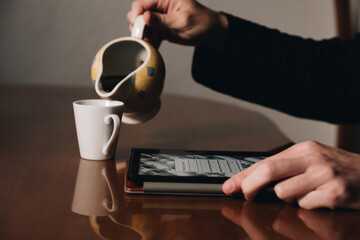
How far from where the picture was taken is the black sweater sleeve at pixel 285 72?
3.56ft

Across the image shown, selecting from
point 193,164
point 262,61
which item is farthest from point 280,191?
point 262,61

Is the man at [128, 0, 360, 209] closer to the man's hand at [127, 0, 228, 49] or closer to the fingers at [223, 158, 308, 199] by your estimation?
the man's hand at [127, 0, 228, 49]

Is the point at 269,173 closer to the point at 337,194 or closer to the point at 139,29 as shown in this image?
the point at 337,194

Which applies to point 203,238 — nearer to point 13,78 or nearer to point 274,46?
point 274,46

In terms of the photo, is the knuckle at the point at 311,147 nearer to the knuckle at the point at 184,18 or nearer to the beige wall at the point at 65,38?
the knuckle at the point at 184,18

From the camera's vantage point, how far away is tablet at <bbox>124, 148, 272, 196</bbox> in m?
0.49

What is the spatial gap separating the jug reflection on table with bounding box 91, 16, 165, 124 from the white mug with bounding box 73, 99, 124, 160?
3 centimetres

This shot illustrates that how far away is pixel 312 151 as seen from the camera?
1.75 feet

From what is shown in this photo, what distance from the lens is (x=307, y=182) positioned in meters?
0.46

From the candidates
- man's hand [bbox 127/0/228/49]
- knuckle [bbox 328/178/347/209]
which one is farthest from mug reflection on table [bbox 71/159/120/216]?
man's hand [bbox 127/0/228/49]

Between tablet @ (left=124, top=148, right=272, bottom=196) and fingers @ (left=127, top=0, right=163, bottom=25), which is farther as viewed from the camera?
fingers @ (left=127, top=0, right=163, bottom=25)

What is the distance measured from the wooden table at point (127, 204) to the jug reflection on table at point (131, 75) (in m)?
0.07

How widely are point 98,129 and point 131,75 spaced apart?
94mm

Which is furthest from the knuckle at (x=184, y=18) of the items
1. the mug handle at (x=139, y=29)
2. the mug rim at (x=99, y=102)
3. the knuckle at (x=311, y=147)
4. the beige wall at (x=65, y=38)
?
the beige wall at (x=65, y=38)
